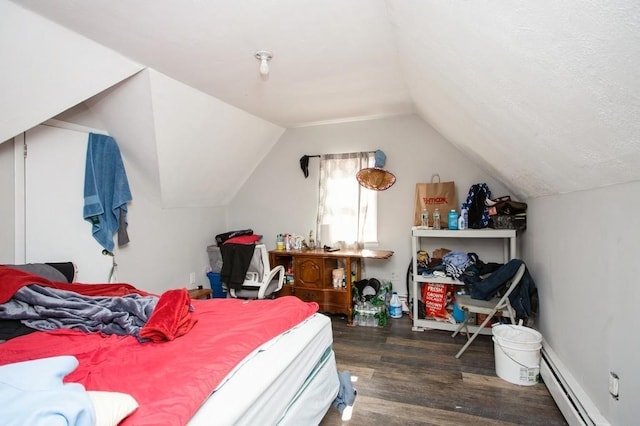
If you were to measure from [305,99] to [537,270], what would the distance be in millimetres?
2710

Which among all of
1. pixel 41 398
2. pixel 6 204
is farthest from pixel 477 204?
pixel 6 204

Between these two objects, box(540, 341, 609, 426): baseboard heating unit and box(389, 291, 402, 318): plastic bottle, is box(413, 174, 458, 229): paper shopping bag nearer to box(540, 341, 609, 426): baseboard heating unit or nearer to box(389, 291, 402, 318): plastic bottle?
box(389, 291, 402, 318): plastic bottle

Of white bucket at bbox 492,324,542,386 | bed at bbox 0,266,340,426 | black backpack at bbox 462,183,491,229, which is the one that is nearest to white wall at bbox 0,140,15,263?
bed at bbox 0,266,340,426

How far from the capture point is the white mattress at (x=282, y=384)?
3.84ft

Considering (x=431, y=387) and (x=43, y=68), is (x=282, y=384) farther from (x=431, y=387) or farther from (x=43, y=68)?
(x=43, y=68)

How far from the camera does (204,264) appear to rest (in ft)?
13.8

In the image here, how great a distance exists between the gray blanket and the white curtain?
2437mm

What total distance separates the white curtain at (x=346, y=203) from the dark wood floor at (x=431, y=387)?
1.31m

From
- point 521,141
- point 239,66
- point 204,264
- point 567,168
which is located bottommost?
point 204,264

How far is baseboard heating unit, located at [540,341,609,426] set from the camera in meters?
1.66

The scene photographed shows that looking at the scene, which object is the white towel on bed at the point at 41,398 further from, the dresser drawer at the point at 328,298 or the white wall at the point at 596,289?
the dresser drawer at the point at 328,298

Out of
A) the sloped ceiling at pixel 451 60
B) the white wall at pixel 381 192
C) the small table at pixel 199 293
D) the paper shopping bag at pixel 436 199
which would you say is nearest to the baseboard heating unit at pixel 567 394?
the sloped ceiling at pixel 451 60

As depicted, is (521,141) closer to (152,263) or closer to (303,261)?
(303,261)

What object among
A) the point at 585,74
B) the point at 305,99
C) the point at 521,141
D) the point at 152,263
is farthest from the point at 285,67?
the point at 152,263
